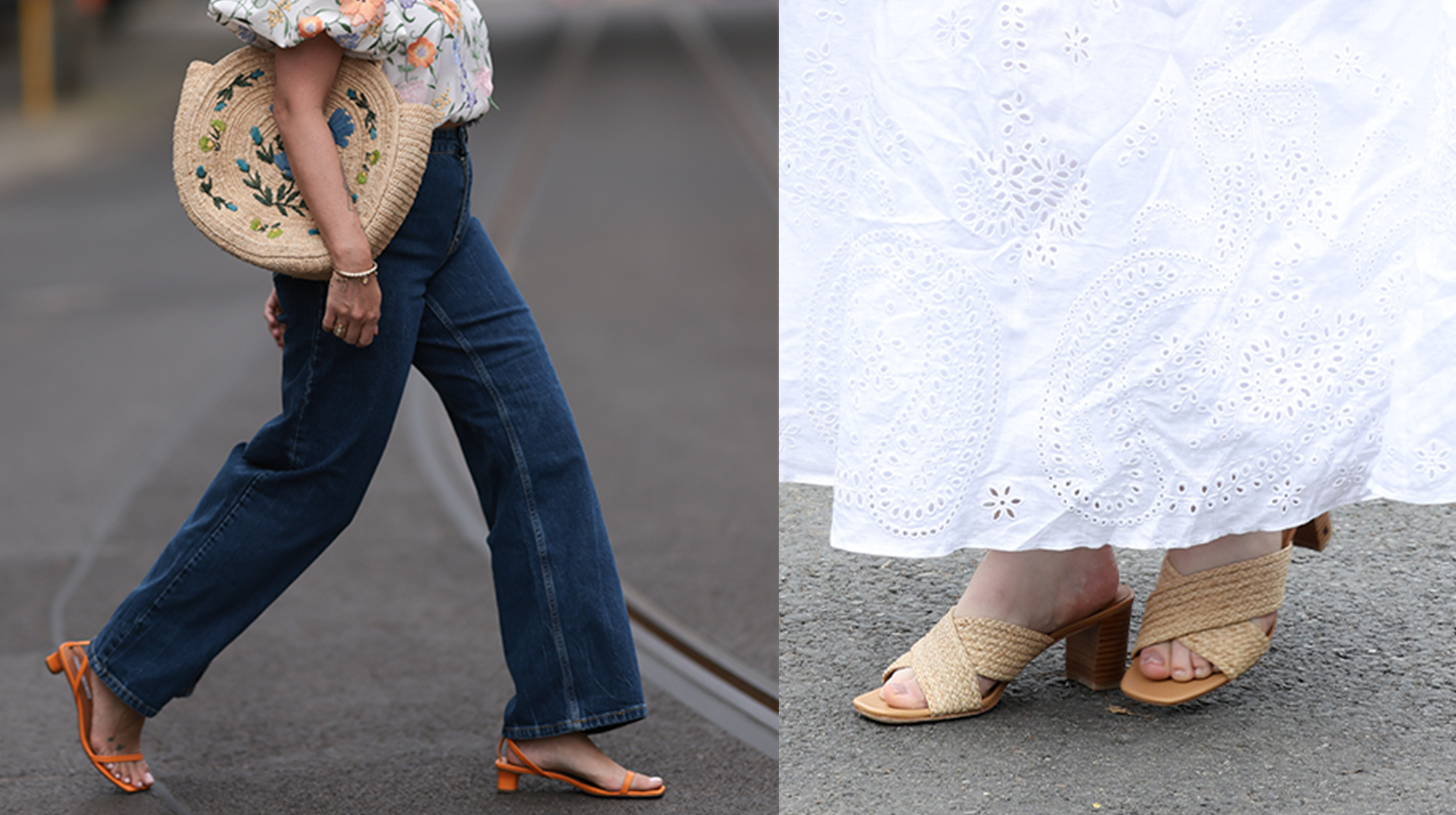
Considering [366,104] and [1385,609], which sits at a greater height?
[366,104]

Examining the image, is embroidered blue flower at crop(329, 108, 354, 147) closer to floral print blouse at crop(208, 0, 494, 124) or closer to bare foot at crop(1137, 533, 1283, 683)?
floral print blouse at crop(208, 0, 494, 124)

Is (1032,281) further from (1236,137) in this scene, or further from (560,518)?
(560,518)

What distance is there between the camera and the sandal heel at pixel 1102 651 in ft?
8.70

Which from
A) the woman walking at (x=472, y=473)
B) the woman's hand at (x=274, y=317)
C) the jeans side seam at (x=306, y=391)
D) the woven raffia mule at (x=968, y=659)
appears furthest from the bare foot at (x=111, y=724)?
the woven raffia mule at (x=968, y=659)

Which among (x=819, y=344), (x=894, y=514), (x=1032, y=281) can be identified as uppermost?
(x=1032, y=281)

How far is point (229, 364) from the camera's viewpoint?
6293 mm

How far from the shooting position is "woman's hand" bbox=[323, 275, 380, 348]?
222 centimetres

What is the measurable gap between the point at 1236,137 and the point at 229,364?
4.87 meters

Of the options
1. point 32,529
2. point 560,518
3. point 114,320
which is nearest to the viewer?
point 560,518

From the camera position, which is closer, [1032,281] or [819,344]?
Answer: [1032,281]

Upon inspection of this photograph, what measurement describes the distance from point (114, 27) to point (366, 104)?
3340 cm

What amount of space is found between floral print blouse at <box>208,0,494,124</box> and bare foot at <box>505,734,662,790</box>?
100 cm

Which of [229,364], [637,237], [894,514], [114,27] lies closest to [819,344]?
[894,514]

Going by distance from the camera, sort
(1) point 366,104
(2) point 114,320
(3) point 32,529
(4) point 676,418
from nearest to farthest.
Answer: (1) point 366,104 < (3) point 32,529 < (4) point 676,418 < (2) point 114,320
